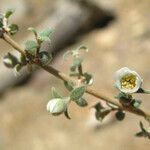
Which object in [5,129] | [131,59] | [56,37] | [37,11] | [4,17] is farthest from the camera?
[37,11]

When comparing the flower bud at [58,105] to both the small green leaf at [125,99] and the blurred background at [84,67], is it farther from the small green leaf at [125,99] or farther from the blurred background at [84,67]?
the blurred background at [84,67]

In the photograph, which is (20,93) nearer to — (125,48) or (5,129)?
(5,129)

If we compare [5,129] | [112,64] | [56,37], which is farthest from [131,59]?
[5,129]

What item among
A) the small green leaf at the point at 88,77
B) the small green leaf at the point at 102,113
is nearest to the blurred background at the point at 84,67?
the small green leaf at the point at 102,113

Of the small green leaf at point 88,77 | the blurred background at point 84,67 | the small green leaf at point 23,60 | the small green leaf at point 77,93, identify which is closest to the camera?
the small green leaf at point 77,93

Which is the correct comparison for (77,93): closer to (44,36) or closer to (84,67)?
(44,36)
